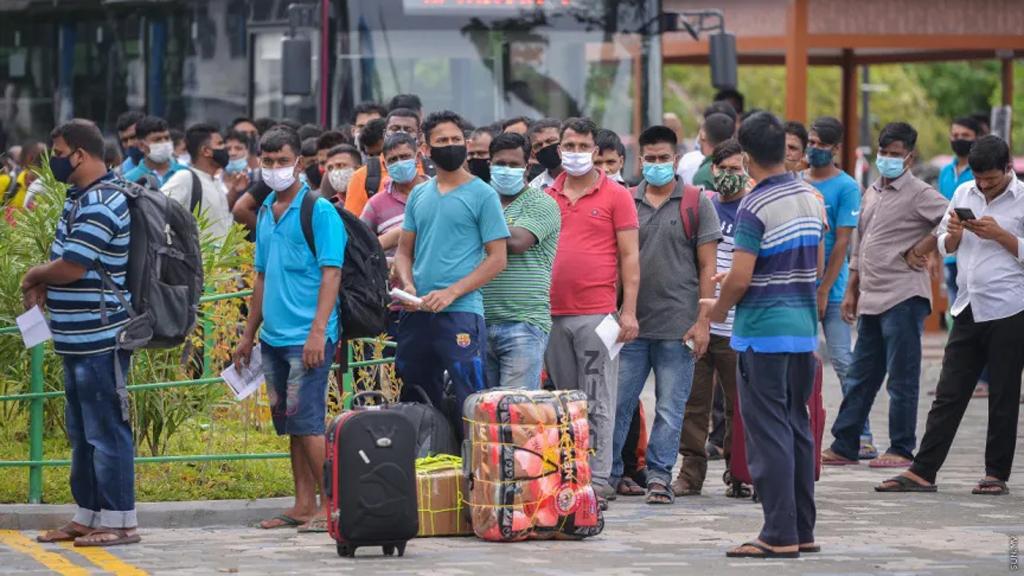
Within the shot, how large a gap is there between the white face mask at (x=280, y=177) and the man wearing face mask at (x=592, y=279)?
155 centimetres

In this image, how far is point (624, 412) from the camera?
1140 centimetres

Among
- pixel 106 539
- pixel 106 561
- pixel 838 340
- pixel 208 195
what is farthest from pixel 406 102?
pixel 106 561

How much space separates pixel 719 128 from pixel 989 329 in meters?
2.97

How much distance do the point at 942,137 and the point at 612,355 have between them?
57691 millimetres

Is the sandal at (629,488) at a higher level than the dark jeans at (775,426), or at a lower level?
→ lower

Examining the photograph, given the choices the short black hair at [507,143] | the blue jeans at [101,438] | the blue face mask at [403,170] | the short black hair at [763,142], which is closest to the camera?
the short black hair at [763,142]

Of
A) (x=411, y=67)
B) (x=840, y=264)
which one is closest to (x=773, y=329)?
(x=840, y=264)

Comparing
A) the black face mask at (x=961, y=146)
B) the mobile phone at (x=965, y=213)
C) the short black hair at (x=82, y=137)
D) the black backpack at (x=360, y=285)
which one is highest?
the black face mask at (x=961, y=146)

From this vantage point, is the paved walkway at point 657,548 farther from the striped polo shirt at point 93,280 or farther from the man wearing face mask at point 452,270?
the striped polo shirt at point 93,280

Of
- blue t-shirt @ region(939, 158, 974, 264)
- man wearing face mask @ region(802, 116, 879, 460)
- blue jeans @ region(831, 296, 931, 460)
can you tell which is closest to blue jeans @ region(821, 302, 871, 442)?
man wearing face mask @ region(802, 116, 879, 460)

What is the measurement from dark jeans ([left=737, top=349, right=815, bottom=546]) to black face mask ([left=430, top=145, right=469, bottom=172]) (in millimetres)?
1790

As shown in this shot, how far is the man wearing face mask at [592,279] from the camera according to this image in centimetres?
1084

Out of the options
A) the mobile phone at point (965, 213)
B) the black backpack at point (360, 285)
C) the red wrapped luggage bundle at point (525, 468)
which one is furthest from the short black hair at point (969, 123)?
the red wrapped luggage bundle at point (525, 468)

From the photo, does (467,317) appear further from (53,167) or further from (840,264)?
(840,264)
